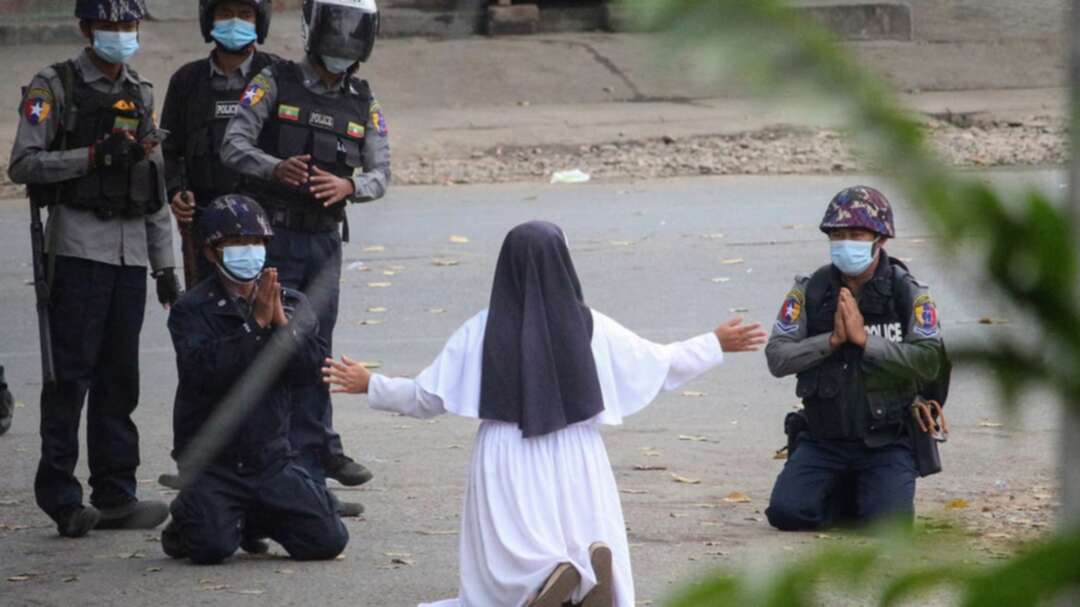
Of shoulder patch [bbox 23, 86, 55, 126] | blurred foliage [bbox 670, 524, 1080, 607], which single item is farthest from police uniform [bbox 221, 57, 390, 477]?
blurred foliage [bbox 670, 524, 1080, 607]

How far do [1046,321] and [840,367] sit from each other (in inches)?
245

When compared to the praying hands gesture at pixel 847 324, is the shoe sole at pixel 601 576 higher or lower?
lower

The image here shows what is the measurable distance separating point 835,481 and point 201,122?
2.84 m

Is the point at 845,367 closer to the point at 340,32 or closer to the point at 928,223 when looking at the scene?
the point at 340,32

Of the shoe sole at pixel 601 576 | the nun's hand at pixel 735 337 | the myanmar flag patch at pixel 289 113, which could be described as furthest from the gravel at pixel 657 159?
the shoe sole at pixel 601 576

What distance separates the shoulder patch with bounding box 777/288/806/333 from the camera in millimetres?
6727

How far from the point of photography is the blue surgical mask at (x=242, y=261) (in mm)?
6169

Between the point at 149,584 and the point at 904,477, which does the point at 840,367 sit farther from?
the point at 149,584

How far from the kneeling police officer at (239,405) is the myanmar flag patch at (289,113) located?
0.74m

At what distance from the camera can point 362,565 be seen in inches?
244

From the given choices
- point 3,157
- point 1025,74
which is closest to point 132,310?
point 3,157

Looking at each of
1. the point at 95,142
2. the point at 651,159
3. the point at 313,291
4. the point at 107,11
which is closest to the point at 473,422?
the point at 313,291

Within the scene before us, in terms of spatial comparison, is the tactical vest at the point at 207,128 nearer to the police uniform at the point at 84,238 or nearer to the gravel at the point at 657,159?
the police uniform at the point at 84,238

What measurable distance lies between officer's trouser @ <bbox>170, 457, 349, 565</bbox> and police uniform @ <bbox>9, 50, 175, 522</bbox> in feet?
1.85
